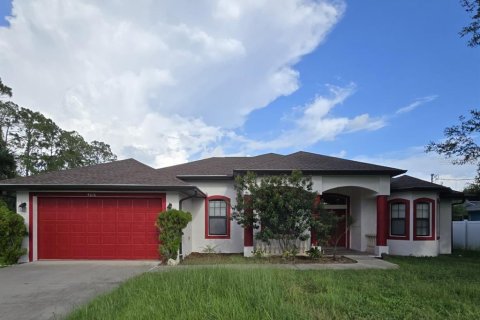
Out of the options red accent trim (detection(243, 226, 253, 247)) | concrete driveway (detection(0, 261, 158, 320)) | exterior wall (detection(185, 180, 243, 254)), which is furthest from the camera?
exterior wall (detection(185, 180, 243, 254))

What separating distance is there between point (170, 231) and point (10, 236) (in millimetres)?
5309

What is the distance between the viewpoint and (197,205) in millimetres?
16938

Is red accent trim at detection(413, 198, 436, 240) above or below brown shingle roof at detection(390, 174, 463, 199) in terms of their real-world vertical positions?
below

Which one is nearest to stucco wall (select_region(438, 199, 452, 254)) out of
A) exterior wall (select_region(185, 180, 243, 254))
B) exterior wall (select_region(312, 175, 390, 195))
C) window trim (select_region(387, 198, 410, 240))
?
window trim (select_region(387, 198, 410, 240))

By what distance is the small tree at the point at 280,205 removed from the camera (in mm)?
13102

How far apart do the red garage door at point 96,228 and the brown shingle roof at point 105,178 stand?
0.66 meters

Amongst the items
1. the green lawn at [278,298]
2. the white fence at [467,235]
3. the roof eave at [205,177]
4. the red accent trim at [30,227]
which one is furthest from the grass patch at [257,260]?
the white fence at [467,235]

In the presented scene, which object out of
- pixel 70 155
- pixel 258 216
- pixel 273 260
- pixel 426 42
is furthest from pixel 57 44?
pixel 70 155

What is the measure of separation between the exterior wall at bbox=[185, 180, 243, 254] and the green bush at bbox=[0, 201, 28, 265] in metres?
6.62

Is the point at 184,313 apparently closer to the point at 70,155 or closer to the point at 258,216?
the point at 258,216

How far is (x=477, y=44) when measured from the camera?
1245 cm

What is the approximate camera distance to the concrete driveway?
709 centimetres

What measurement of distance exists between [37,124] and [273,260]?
31.5 metres

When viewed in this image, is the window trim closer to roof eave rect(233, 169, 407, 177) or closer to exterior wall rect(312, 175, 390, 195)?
exterior wall rect(312, 175, 390, 195)
